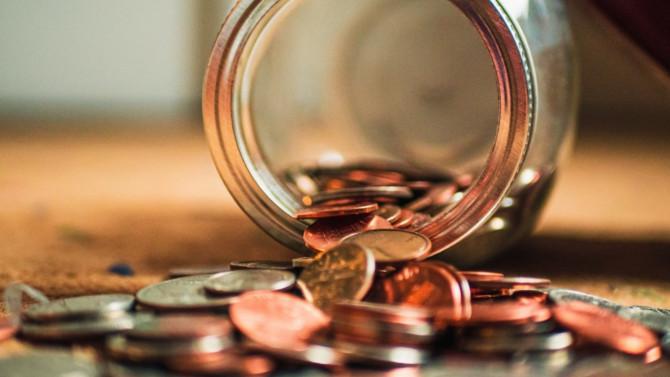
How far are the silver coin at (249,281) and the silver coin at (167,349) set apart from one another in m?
0.12

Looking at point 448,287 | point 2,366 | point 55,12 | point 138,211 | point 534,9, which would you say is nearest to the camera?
point 2,366

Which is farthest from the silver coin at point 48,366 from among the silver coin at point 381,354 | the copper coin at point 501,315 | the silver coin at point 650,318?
the silver coin at point 650,318

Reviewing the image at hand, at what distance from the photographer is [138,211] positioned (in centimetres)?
164

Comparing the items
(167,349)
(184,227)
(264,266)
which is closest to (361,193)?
(264,266)

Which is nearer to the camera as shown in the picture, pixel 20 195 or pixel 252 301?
pixel 252 301

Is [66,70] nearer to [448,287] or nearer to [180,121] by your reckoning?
[180,121]

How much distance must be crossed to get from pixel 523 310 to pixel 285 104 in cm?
119

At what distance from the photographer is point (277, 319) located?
69 cm

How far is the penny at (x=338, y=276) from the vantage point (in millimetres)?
740

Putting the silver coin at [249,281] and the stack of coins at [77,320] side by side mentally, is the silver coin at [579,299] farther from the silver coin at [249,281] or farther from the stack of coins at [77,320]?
the stack of coins at [77,320]

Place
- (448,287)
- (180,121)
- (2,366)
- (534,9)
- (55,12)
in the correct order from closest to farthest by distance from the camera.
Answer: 1. (2,366)
2. (448,287)
3. (534,9)
4. (55,12)
5. (180,121)

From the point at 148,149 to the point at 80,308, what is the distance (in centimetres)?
258

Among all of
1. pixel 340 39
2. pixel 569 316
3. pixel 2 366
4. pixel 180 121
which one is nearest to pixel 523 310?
pixel 569 316

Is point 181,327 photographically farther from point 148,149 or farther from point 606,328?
point 148,149
